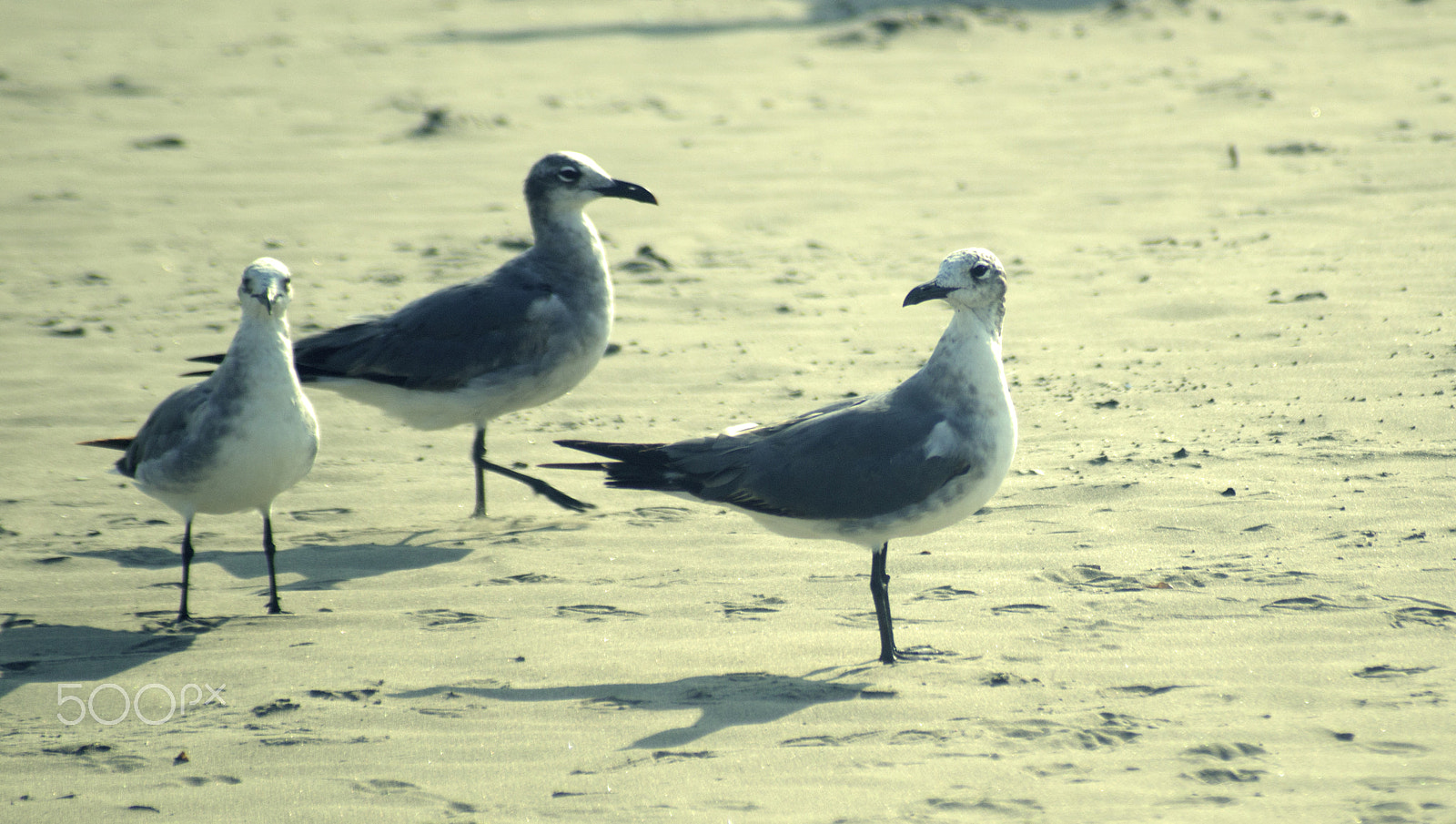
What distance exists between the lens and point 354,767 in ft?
13.5

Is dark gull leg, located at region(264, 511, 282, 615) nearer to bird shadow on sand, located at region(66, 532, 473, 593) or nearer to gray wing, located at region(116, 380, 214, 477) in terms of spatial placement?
bird shadow on sand, located at region(66, 532, 473, 593)

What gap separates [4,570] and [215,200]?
6140mm

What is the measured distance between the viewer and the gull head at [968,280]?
198 inches

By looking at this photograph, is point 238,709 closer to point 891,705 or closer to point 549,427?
point 891,705

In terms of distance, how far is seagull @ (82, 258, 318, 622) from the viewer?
5.12 m

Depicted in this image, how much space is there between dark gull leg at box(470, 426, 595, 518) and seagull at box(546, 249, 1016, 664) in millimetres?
1315

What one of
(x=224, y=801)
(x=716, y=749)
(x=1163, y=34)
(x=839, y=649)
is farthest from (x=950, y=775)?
(x=1163, y=34)

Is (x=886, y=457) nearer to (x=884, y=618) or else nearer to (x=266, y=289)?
(x=884, y=618)

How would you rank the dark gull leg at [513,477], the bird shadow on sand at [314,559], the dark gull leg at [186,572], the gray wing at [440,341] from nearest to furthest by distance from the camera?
the dark gull leg at [186,572] → the bird shadow on sand at [314,559] → the dark gull leg at [513,477] → the gray wing at [440,341]

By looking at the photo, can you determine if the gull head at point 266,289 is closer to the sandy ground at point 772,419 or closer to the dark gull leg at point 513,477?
the sandy ground at point 772,419

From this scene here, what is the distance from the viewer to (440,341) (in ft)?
22.1

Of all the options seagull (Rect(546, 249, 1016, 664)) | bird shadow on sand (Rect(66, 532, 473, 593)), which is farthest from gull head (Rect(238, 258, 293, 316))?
seagull (Rect(546, 249, 1016, 664))

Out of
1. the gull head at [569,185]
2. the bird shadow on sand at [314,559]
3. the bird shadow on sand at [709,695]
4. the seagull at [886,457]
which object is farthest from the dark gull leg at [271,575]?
the gull head at [569,185]

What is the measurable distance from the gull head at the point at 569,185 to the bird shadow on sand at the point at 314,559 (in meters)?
2.00
